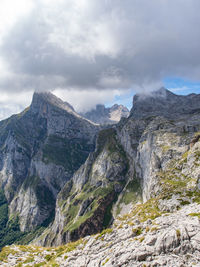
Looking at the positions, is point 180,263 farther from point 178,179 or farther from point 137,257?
point 178,179

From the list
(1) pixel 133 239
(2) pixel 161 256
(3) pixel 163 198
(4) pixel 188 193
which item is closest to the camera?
(2) pixel 161 256

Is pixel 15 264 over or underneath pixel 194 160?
underneath

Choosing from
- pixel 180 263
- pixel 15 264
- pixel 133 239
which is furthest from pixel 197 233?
pixel 15 264

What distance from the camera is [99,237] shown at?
45.5 meters

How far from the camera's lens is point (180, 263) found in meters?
26.2

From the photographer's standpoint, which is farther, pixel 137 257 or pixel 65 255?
pixel 65 255

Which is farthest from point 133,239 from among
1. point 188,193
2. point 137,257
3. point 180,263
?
point 188,193

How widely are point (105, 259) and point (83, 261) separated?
6.85 m

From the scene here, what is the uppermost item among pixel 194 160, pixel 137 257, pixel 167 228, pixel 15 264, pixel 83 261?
pixel 194 160

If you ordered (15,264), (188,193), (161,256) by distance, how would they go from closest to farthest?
(161,256) → (15,264) → (188,193)

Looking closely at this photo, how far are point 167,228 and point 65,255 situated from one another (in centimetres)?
2668

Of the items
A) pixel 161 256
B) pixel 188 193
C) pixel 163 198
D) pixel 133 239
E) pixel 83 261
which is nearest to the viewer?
pixel 161 256

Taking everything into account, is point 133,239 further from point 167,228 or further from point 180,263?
point 180,263

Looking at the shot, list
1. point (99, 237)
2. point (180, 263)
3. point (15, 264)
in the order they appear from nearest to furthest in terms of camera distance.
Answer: point (180, 263) → point (99, 237) → point (15, 264)
